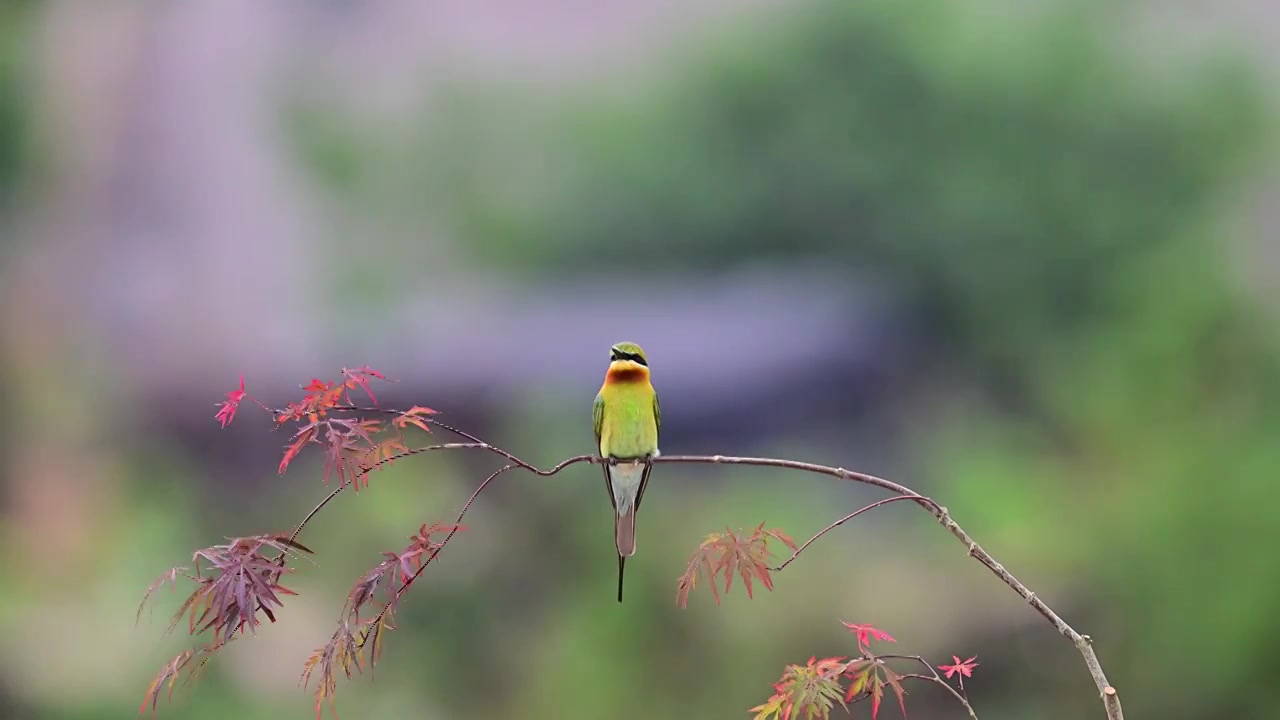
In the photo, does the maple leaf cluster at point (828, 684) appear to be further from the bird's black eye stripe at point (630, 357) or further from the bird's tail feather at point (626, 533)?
the bird's black eye stripe at point (630, 357)

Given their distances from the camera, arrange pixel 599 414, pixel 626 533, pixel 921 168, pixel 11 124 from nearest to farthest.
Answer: pixel 626 533 → pixel 599 414 → pixel 11 124 → pixel 921 168

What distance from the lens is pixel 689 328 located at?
5.34 metres

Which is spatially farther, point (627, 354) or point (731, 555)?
point (627, 354)

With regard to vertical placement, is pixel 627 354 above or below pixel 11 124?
below

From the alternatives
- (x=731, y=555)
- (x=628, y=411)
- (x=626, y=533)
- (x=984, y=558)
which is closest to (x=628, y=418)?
(x=628, y=411)

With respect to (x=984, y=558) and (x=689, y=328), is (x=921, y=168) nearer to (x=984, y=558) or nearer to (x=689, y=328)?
(x=689, y=328)

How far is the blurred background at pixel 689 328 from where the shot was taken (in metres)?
3.36

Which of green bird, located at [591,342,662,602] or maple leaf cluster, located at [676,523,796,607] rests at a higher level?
green bird, located at [591,342,662,602]

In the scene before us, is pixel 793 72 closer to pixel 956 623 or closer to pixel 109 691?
pixel 956 623

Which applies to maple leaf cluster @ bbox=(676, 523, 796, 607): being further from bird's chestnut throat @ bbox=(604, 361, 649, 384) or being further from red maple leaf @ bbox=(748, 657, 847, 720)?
bird's chestnut throat @ bbox=(604, 361, 649, 384)

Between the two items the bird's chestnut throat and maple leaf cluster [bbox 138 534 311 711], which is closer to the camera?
maple leaf cluster [bbox 138 534 311 711]

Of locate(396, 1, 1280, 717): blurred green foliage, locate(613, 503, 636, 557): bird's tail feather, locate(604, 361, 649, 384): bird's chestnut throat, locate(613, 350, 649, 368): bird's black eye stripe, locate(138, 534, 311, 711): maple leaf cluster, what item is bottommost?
locate(138, 534, 311, 711): maple leaf cluster

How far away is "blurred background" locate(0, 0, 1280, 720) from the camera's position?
3.36 meters

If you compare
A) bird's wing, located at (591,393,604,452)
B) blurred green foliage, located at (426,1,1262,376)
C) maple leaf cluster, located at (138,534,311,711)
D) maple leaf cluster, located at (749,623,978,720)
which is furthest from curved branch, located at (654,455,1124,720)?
blurred green foliage, located at (426,1,1262,376)
